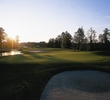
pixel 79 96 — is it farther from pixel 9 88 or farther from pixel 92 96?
pixel 9 88

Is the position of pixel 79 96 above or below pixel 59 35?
below

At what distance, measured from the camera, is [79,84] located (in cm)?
1202

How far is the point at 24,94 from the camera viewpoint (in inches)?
368

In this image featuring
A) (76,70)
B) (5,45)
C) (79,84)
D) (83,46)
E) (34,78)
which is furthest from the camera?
(5,45)

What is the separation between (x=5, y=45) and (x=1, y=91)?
3367 inches

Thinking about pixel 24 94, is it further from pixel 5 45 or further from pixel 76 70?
pixel 5 45

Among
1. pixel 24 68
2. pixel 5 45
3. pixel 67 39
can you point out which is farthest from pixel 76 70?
pixel 5 45

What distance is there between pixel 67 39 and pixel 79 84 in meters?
68.8

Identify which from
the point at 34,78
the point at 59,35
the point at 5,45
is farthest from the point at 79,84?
the point at 59,35

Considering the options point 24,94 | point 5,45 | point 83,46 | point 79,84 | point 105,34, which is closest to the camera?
point 24,94

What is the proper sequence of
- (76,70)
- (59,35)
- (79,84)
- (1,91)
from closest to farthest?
(1,91) < (79,84) < (76,70) < (59,35)

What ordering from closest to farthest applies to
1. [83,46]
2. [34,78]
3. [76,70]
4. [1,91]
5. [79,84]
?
[1,91] → [79,84] → [34,78] → [76,70] → [83,46]

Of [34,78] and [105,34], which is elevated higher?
[105,34]

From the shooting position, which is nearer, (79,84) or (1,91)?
(1,91)
